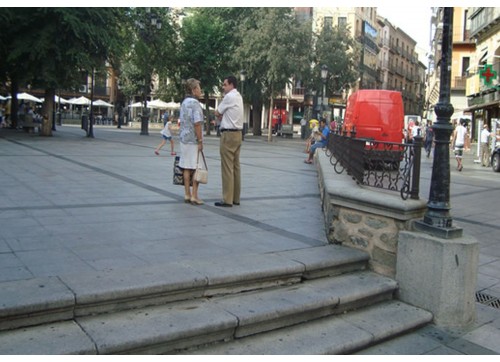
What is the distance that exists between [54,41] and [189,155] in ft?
51.9

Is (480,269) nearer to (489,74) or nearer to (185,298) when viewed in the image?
(185,298)

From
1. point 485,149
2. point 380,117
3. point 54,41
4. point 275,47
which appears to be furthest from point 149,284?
point 275,47

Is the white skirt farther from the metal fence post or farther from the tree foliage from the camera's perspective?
the tree foliage

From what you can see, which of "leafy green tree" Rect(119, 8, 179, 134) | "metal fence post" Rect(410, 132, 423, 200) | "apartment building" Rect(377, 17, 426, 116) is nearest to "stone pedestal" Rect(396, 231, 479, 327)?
"metal fence post" Rect(410, 132, 423, 200)

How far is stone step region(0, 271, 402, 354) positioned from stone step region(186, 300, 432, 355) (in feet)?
0.14

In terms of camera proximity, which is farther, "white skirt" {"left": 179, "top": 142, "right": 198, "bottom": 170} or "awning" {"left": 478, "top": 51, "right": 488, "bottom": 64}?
"awning" {"left": 478, "top": 51, "right": 488, "bottom": 64}

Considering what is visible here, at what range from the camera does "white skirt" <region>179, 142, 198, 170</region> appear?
744 cm

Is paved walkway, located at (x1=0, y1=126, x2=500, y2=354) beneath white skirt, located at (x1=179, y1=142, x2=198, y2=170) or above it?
beneath

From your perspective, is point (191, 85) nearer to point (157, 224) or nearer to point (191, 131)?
point (191, 131)

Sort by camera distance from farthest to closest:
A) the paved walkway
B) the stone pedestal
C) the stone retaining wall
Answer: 1. the stone retaining wall
2. the stone pedestal
3. the paved walkway

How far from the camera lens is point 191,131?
7.42m

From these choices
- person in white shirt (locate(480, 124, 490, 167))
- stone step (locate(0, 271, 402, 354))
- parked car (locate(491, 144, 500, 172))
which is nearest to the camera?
stone step (locate(0, 271, 402, 354))

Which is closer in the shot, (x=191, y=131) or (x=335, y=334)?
(x=335, y=334)
